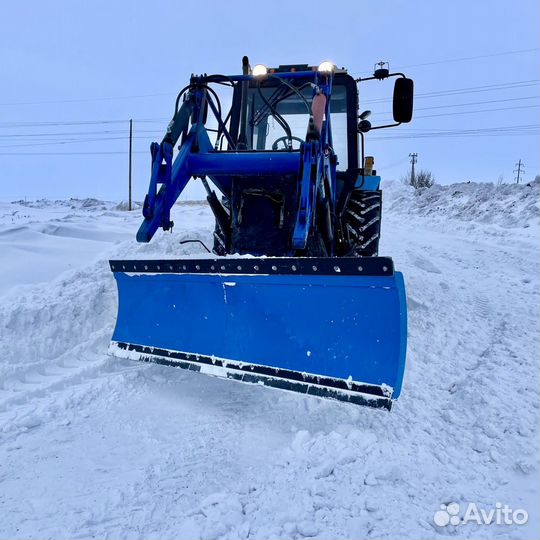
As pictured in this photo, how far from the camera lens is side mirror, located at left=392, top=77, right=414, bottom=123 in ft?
11.8

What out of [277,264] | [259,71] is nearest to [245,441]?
[277,264]

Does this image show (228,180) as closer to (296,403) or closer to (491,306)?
(296,403)

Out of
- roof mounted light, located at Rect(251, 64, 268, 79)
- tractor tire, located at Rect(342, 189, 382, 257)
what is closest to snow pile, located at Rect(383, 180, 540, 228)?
tractor tire, located at Rect(342, 189, 382, 257)

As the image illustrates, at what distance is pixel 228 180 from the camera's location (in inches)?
159

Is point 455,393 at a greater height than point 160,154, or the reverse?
point 160,154

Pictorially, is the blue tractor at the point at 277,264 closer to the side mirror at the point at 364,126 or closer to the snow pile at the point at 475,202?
the side mirror at the point at 364,126

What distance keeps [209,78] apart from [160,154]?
1038 mm

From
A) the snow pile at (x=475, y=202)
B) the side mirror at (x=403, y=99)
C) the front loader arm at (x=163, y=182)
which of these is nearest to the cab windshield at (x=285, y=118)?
the side mirror at (x=403, y=99)

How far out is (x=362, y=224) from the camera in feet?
15.4

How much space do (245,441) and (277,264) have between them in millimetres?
1038

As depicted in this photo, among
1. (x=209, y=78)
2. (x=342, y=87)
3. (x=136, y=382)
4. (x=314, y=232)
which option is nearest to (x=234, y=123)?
(x=209, y=78)

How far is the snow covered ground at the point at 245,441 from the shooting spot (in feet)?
5.54

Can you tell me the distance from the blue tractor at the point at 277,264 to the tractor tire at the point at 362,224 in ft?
0.04

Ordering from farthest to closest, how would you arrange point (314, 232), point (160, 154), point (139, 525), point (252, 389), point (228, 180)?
1. point (228, 180)
2. point (314, 232)
3. point (160, 154)
4. point (252, 389)
5. point (139, 525)
